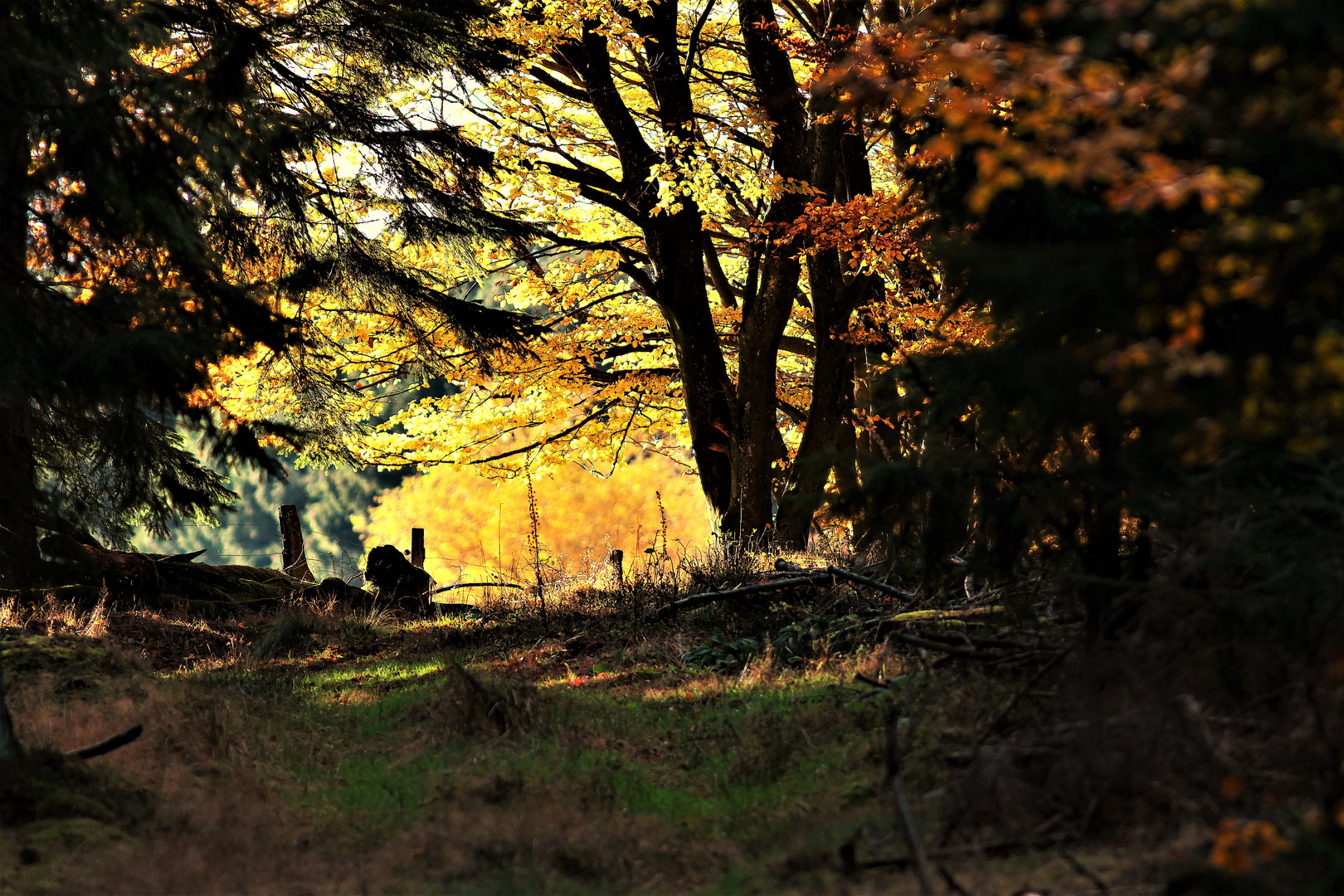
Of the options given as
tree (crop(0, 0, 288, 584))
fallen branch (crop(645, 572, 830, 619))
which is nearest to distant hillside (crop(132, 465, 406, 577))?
fallen branch (crop(645, 572, 830, 619))

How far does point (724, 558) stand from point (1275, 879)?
287 inches

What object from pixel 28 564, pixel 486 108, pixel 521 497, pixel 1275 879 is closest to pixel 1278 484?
pixel 1275 879

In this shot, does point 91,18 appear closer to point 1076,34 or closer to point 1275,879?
point 1076,34

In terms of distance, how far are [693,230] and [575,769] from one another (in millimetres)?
9232

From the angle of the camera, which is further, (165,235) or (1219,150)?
(165,235)

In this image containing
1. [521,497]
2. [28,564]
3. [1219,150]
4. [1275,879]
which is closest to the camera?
[1219,150]

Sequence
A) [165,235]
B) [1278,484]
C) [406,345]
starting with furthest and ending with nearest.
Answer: [406,345] → [165,235] → [1278,484]

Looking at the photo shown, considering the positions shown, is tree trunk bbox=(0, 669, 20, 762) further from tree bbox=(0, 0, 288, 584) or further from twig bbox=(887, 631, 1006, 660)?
twig bbox=(887, 631, 1006, 660)

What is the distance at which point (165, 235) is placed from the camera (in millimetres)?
4477

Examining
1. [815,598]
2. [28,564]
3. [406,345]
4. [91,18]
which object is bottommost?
[815,598]

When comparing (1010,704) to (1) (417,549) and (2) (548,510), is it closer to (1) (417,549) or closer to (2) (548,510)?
(1) (417,549)

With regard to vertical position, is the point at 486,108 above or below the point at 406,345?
above

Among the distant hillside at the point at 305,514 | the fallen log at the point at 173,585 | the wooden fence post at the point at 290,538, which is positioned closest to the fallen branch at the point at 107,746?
the fallen log at the point at 173,585

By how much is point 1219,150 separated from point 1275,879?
73.7 inches
